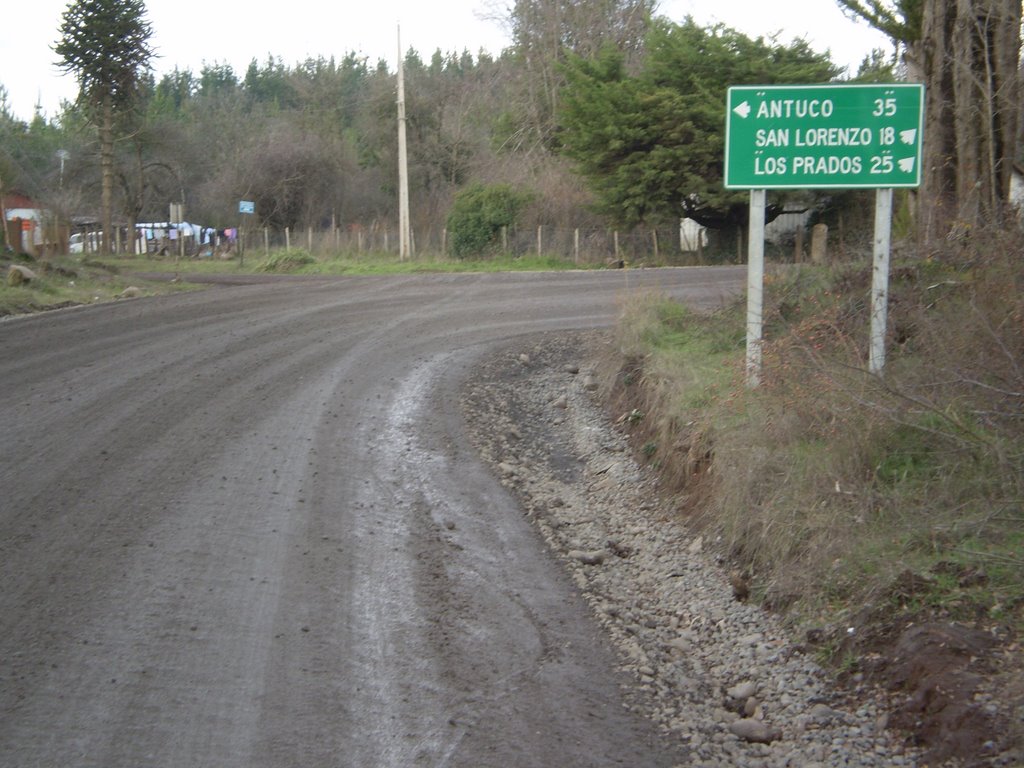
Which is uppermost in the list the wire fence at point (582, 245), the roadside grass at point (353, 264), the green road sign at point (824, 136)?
the green road sign at point (824, 136)

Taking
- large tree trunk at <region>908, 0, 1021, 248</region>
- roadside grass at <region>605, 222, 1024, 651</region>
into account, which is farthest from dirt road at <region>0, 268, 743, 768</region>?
large tree trunk at <region>908, 0, 1021, 248</region>

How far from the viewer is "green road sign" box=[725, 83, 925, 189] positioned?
8.99 m

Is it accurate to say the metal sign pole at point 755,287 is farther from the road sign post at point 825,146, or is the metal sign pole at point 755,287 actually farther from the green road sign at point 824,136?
the green road sign at point 824,136

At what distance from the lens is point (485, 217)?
40188mm

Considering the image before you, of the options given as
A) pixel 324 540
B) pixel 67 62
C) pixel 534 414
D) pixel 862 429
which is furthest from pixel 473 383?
pixel 67 62

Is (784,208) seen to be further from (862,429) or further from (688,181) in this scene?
(862,429)

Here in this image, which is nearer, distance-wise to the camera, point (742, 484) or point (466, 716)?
point (466, 716)

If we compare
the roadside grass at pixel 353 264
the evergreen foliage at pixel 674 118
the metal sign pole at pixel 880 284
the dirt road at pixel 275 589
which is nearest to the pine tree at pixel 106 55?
the roadside grass at pixel 353 264

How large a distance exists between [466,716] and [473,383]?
889 centimetres

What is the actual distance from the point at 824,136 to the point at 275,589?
20.1ft

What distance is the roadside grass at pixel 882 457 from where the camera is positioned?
18.3ft

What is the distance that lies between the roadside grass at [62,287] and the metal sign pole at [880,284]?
16873 millimetres

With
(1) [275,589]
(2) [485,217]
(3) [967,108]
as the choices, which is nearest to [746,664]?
(1) [275,589]

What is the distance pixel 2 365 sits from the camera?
1380cm
